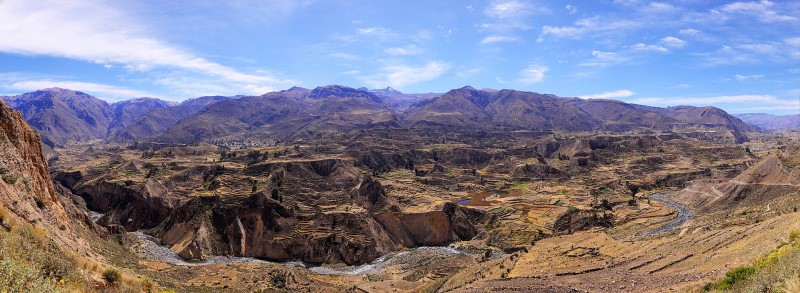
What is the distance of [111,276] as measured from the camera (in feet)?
68.6

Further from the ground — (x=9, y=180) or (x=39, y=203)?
(x=9, y=180)

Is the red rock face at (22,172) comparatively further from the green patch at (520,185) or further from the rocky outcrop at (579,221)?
the green patch at (520,185)

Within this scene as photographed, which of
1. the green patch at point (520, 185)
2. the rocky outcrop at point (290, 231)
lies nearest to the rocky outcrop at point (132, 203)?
the rocky outcrop at point (290, 231)

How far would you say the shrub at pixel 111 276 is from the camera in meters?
20.7

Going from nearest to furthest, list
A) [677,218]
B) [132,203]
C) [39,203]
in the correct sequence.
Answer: [39,203] < [677,218] < [132,203]

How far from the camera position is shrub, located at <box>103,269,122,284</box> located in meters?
20.7

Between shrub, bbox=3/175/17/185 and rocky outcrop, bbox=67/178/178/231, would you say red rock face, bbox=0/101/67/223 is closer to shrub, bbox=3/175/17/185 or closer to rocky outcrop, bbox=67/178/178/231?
shrub, bbox=3/175/17/185

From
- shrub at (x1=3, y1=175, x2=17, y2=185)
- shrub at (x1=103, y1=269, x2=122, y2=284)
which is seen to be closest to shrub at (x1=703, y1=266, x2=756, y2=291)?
shrub at (x1=103, y1=269, x2=122, y2=284)

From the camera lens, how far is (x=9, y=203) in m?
26.2

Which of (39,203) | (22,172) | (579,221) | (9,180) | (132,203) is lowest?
(579,221)

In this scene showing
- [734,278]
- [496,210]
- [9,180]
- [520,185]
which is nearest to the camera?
[734,278]

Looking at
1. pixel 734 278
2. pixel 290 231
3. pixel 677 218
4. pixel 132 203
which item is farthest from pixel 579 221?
pixel 132 203

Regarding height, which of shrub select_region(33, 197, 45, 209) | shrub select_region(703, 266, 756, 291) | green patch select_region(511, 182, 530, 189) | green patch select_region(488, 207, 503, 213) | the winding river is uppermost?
shrub select_region(33, 197, 45, 209)

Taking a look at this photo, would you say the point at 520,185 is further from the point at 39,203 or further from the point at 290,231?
the point at 39,203
